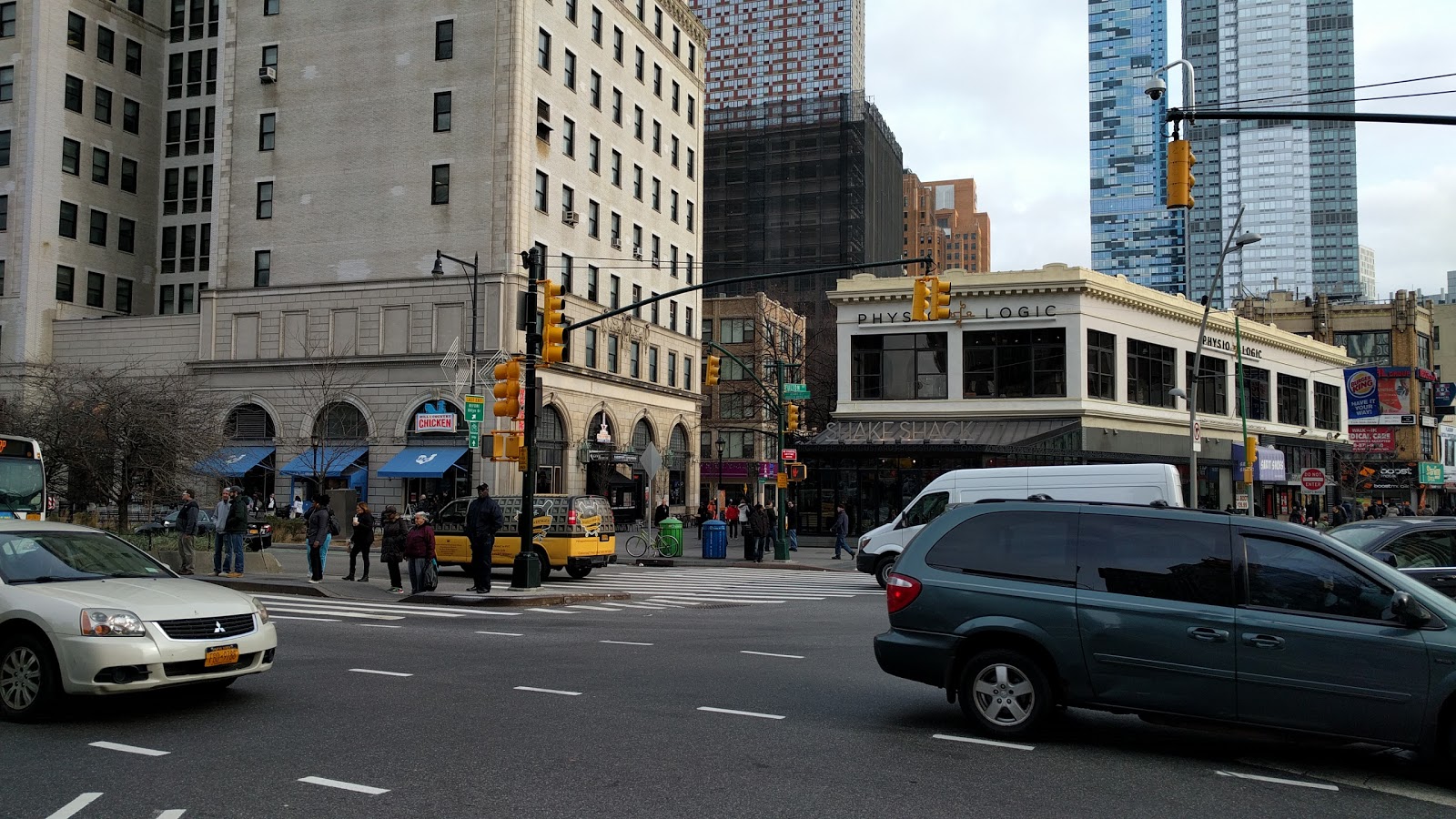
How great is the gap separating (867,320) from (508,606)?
1112 inches

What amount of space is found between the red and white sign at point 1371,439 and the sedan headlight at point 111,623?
6790cm

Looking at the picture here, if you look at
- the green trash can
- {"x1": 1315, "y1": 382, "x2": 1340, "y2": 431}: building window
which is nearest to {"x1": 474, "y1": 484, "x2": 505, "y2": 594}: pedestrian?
the green trash can

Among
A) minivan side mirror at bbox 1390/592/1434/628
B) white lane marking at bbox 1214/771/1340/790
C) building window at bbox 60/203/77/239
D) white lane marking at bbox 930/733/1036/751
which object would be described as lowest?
white lane marking at bbox 1214/771/1340/790

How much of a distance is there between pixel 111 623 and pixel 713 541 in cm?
2639

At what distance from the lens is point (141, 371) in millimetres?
50812

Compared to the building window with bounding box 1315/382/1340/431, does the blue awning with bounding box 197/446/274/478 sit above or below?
below

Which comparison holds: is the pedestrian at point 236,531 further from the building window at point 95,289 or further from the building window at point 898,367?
the building window at point 95,289

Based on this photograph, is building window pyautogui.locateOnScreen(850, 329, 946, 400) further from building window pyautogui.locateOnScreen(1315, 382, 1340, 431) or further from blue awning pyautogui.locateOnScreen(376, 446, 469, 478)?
building window pyautogui.locateOnScreen(1315, 382, 1340, 431)

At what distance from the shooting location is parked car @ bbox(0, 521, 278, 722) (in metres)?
8.41

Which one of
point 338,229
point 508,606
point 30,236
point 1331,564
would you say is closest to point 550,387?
point 338,229

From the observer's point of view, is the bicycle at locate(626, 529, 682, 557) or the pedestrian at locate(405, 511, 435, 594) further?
the bicycle at locate(626, 529, 682, 557)

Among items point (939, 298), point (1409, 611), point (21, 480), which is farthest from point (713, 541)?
point (1409, 611)

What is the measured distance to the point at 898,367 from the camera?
44.6 m

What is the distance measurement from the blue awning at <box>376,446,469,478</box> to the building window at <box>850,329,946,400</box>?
634 inches
